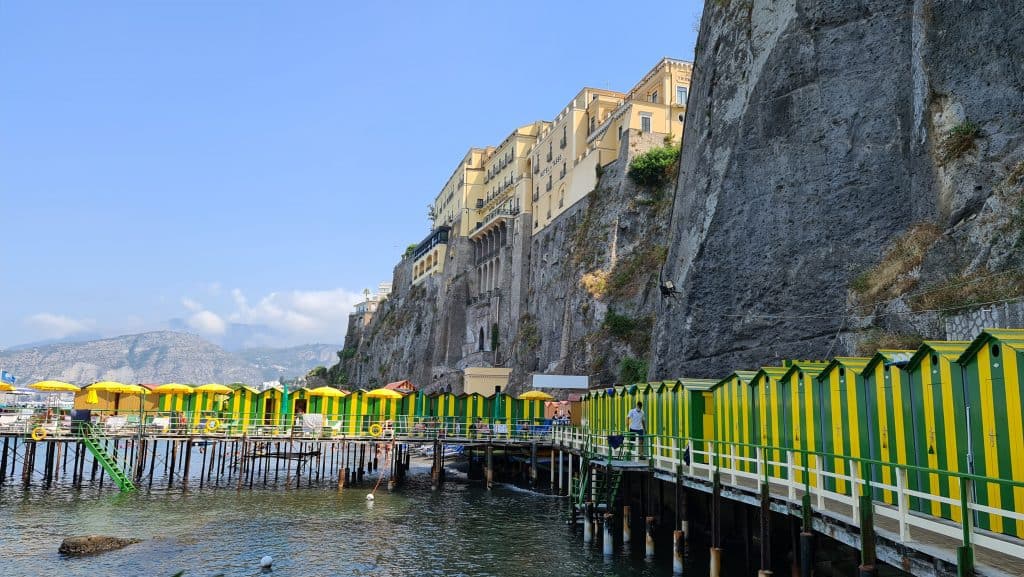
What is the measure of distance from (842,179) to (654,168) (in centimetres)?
2738

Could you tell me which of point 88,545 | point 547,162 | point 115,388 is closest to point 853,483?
point 88,545

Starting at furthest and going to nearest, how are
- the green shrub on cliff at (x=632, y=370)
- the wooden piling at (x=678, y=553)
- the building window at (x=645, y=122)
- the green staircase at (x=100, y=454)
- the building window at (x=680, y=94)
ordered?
the building window at (x=680, y=94) → the building window at (x=645, y=122) → the green shrub on cliff at (x=632, y=370) → the green staircase at (x=100, y=454) → the wooden piling at (x=678, y=553)

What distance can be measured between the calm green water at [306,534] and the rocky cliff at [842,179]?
465 inches

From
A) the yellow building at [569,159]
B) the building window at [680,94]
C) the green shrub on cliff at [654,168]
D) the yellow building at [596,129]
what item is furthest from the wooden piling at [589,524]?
the building window at [680,94]

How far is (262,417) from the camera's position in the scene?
131 ft

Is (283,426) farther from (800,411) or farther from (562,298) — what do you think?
(562,298)

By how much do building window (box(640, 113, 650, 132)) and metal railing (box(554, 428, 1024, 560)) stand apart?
130ft

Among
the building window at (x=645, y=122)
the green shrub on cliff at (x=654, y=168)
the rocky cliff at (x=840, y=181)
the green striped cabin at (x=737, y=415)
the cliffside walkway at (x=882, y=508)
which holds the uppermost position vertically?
the building window at (x=645, y=122)

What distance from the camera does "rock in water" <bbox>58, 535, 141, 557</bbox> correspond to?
21719mm

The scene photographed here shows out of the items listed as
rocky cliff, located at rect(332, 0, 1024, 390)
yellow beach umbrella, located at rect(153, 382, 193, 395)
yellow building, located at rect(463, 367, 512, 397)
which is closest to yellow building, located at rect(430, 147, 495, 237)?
yellow building, located at rect(463, 367, 512, 397)

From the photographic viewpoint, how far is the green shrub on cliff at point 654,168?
57.2 meters

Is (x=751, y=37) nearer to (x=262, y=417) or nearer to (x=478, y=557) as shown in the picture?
(x=478, y=557)

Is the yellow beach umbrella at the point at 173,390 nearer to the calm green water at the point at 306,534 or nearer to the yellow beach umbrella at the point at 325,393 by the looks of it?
the yellow beach umbrella at the point at 325,393

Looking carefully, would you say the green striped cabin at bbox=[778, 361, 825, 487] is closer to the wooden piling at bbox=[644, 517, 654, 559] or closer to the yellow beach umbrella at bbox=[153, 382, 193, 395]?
the wooden piling at bbox=[644, 517, 654, 559]
